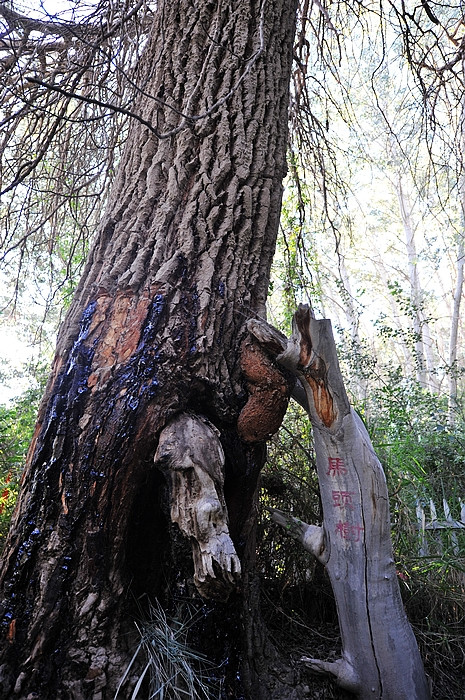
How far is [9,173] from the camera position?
273 cm

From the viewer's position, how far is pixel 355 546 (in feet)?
5.95

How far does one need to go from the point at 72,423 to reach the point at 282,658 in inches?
52.1

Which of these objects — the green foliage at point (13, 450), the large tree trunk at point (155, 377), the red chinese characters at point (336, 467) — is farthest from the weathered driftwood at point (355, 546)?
the green foliage at point (13, 450)

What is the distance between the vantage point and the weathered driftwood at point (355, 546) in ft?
5.73

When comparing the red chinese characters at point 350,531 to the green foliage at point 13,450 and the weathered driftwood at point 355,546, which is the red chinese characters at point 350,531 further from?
the green foliage at point 13,450

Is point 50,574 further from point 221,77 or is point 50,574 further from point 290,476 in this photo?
point 221,77

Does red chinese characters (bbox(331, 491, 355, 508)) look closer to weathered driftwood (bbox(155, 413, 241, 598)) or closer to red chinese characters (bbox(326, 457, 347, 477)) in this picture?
red chinese characters (bbox(326, 457, 347, 477))

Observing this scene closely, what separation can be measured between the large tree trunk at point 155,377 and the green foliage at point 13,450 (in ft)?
3.88

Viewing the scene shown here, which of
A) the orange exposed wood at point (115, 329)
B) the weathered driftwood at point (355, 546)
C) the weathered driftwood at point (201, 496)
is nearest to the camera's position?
the weathered driftwood at point (201, 496)

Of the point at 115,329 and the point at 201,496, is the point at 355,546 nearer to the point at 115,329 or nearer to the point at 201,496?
the point at 201,496

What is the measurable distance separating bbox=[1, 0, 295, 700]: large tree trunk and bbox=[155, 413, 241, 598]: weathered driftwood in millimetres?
11

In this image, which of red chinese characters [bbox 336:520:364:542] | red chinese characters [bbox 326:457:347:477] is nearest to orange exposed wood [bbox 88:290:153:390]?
red chinese characters [bbox 326:457:347:477]

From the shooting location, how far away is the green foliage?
8.48 ft

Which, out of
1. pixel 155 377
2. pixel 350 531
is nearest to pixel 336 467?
pixel 350 531
